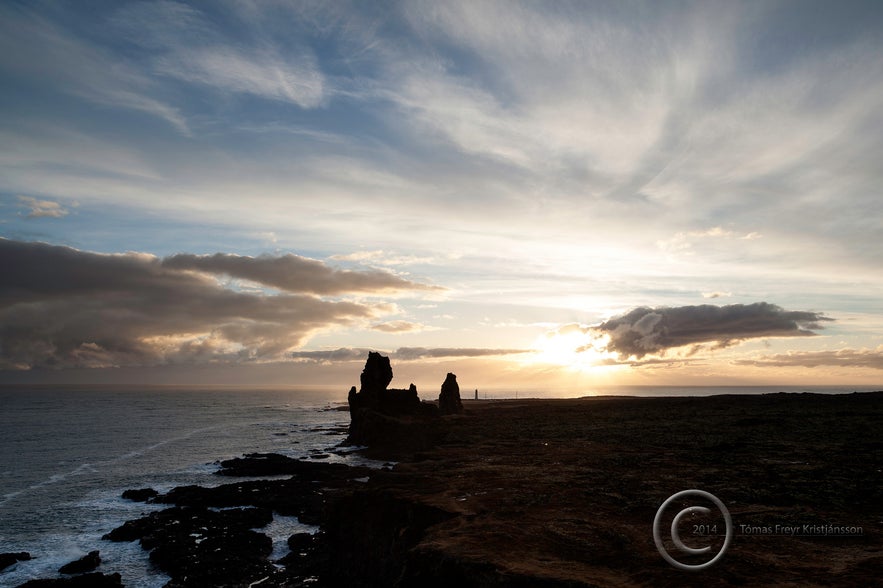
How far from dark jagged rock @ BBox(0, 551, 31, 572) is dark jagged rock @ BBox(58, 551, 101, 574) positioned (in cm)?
360

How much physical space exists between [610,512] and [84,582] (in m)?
25.5

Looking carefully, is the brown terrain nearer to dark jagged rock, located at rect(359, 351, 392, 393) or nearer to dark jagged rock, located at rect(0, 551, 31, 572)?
dark jagged rock, located at rect(0, 551, 31, 572)

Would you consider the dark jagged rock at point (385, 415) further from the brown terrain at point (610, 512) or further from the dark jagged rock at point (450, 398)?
the brown terrain at point (610, 512)

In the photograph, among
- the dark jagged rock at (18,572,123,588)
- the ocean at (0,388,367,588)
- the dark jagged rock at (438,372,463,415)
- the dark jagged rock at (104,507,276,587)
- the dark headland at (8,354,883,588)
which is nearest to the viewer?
the dark headland at (8,354,883,588)

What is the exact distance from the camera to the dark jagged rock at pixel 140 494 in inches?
1738

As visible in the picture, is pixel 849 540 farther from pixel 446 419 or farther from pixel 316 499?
pixel 446 419

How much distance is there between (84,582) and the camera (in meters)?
25.1

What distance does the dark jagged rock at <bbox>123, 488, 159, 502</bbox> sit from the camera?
1738 inches

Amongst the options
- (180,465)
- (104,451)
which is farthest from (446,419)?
(104,451)

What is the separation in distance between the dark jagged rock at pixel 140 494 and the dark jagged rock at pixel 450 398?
5580 centimetres

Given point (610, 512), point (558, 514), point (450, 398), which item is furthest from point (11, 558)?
point (450, 398)

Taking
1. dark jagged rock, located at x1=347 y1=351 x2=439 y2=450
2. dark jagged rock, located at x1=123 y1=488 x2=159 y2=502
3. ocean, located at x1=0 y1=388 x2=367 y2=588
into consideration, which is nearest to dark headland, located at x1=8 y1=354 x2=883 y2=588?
dark jagged rock, located at x1=123 y1=488 x2=159 y2=502

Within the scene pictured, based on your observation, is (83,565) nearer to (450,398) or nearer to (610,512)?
(610,512)

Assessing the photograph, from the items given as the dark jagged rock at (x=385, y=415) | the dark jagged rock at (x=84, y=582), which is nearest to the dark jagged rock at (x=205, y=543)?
the dark jagged rock at (x=84, y=582)
